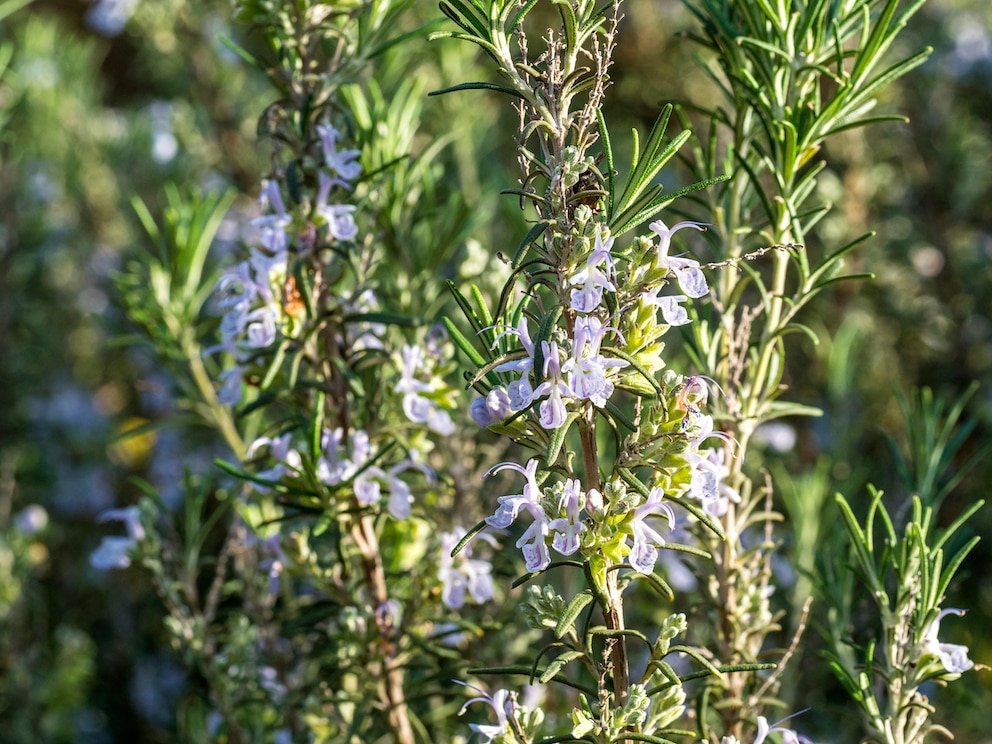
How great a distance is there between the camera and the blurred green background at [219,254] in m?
1.69

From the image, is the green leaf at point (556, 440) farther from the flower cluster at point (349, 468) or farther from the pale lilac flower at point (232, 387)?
the pale lilac flower at point (232, 387)

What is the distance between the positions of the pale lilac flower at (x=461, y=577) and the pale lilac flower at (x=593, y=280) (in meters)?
0.42

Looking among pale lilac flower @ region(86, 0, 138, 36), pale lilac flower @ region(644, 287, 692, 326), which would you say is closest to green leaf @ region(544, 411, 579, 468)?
pale lilac flower @ region(644, 287, 692, 326)

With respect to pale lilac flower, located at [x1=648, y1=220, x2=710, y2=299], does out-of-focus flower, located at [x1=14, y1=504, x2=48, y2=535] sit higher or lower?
lower

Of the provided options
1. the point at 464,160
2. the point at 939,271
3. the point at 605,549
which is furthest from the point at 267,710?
the point at 939,271

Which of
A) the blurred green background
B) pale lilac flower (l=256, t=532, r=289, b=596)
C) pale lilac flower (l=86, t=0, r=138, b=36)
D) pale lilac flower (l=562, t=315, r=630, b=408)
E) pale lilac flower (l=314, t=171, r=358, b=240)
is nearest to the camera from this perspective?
pale lilac flower (l=562, t=315, r=630, b=408)

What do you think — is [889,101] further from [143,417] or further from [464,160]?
[143,417]

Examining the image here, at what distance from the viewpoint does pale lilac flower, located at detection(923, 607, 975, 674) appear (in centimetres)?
81

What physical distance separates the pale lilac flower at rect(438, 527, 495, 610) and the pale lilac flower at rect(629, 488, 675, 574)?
12.5 inches

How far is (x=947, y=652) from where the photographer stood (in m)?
0.85

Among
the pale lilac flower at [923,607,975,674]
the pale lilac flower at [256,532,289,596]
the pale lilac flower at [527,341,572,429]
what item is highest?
the pale lilac flower at [527,341,572,429]

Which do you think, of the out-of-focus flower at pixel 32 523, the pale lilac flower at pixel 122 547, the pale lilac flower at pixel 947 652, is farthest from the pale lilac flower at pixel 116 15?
the pale lilac flower at pixel 947 652

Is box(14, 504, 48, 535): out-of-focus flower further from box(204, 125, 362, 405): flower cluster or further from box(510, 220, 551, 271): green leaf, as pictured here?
box(510, 220, 551, 271): green leaf

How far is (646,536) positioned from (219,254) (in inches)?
84.1
